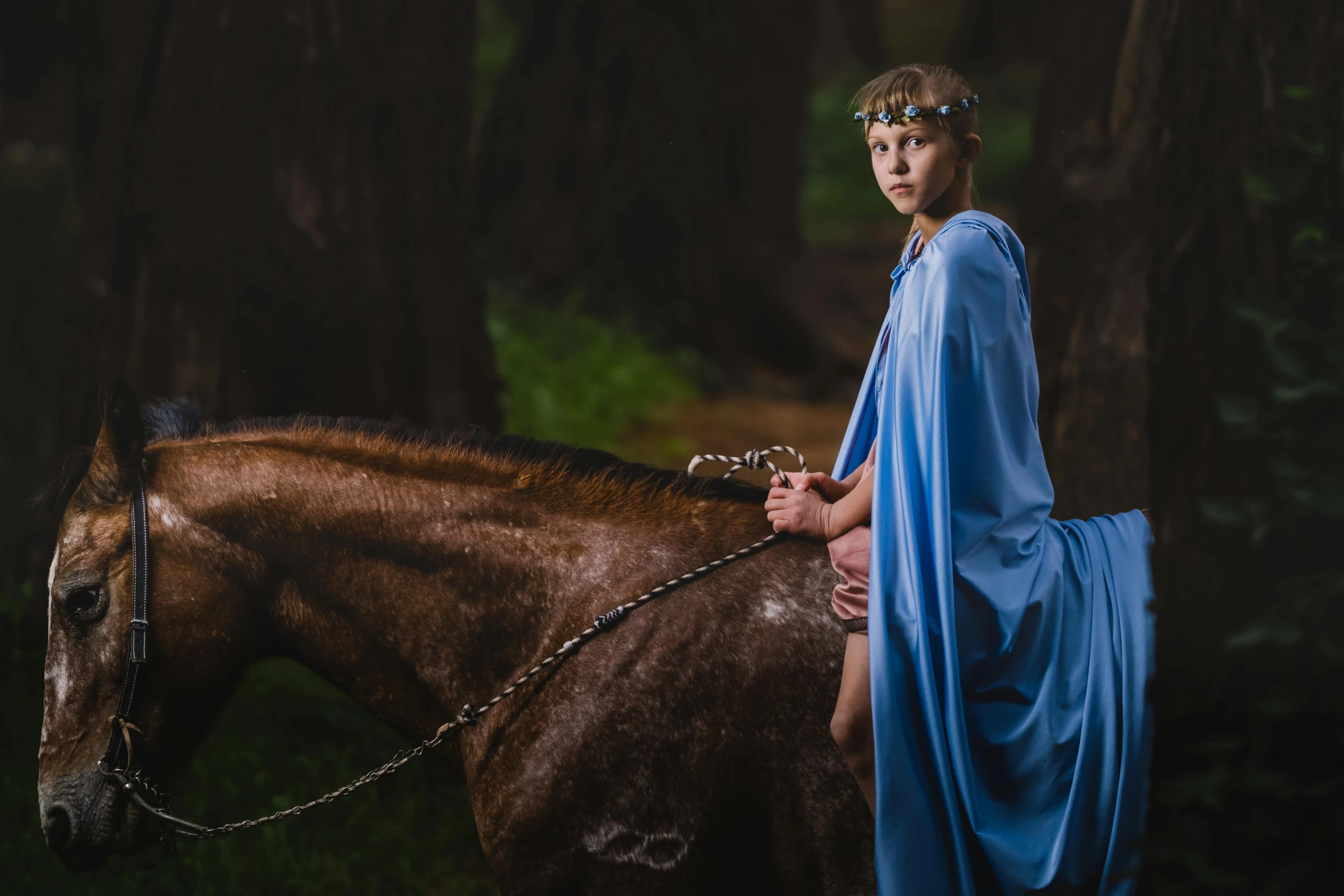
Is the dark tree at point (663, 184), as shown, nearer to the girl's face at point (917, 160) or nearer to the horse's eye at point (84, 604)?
the girl's face at point (917, 160)

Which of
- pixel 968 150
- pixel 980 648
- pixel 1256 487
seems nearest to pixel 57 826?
pixel 980 648

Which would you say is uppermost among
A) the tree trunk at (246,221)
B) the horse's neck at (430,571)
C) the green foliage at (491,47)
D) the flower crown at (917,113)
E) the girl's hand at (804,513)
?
the green foliage at (491,47)

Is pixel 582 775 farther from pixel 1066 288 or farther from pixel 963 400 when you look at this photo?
pixel 1066 288

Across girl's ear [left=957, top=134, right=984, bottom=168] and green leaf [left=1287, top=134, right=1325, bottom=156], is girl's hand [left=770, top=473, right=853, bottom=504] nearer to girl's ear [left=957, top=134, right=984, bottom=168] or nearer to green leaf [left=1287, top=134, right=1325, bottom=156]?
girl's ear [left=957, top=134, right=984, bottom=168]

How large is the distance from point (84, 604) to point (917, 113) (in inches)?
84.2

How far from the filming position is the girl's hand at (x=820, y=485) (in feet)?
8.57

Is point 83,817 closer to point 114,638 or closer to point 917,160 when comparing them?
point 114,638

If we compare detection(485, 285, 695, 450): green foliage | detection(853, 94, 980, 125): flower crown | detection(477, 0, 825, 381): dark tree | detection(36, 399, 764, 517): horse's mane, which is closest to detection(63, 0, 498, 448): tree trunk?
detection(36, 399, 764, 517): horse's mane

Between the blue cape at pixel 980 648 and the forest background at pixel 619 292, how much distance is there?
12cm

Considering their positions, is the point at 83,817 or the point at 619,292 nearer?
the point at 83,817

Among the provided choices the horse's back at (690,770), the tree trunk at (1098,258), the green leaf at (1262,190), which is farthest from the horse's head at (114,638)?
the tree trunk at (1098,258)

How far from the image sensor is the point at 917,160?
2.43 m

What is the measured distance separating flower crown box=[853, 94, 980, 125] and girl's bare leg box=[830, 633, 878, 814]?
1.10 meters

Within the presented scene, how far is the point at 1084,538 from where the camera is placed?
100 inches
